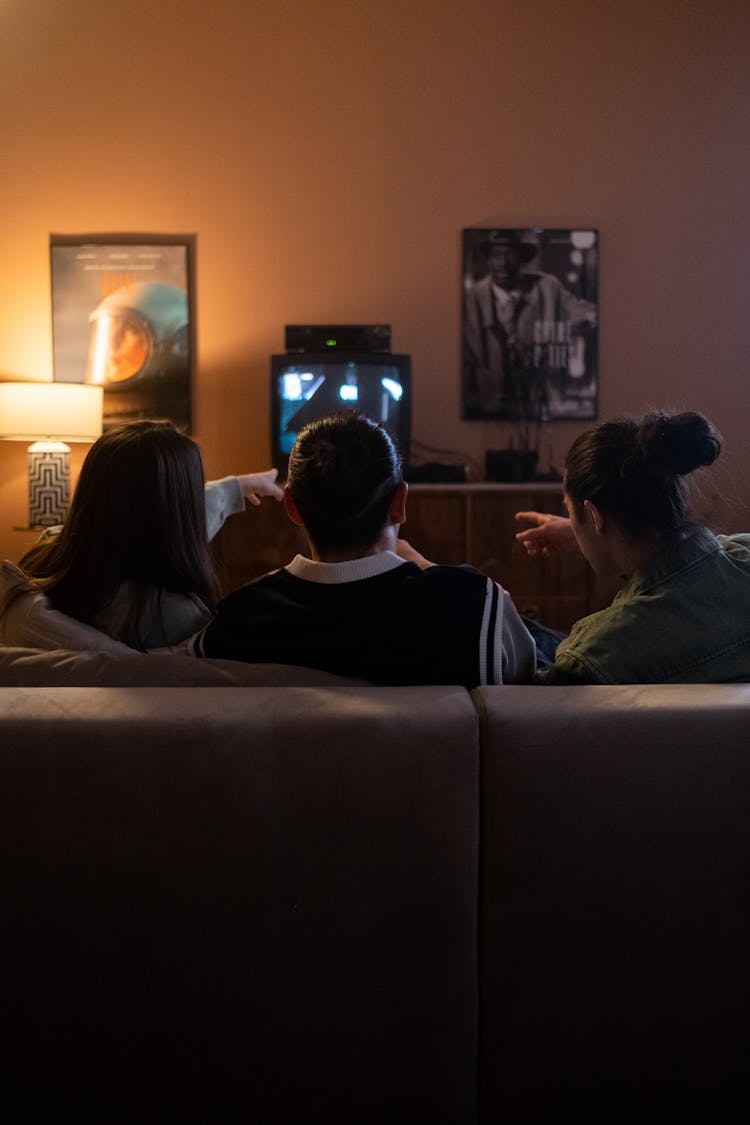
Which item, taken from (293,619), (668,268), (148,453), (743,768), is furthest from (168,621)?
(668,268)

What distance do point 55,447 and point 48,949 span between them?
12.0ft

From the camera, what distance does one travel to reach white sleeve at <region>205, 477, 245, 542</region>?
2.43 metres

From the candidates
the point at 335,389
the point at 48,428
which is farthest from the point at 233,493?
the point at 48,428

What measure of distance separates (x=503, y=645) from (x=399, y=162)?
12.8 feet

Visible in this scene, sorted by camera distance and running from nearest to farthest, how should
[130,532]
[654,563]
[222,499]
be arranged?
[654,563], [130,532], [222,499]

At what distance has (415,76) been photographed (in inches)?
186

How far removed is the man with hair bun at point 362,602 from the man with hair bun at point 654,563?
0.12m

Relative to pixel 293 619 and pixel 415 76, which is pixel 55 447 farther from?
pixel 293 619

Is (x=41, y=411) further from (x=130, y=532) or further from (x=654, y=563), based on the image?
(x=654, y=563)

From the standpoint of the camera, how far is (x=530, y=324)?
15.8ft

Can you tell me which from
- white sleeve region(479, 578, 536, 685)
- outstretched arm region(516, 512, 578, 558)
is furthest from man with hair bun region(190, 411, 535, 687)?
outstretched arm region(516, 512, 578, 558)

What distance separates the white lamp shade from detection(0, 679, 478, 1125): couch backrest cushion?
3483 millimetres

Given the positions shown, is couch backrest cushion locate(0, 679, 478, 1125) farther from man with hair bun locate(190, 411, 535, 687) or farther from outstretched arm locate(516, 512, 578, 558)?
outstretched arm locate(516, 512, 578, 558)

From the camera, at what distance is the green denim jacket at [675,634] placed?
133 centimetres
